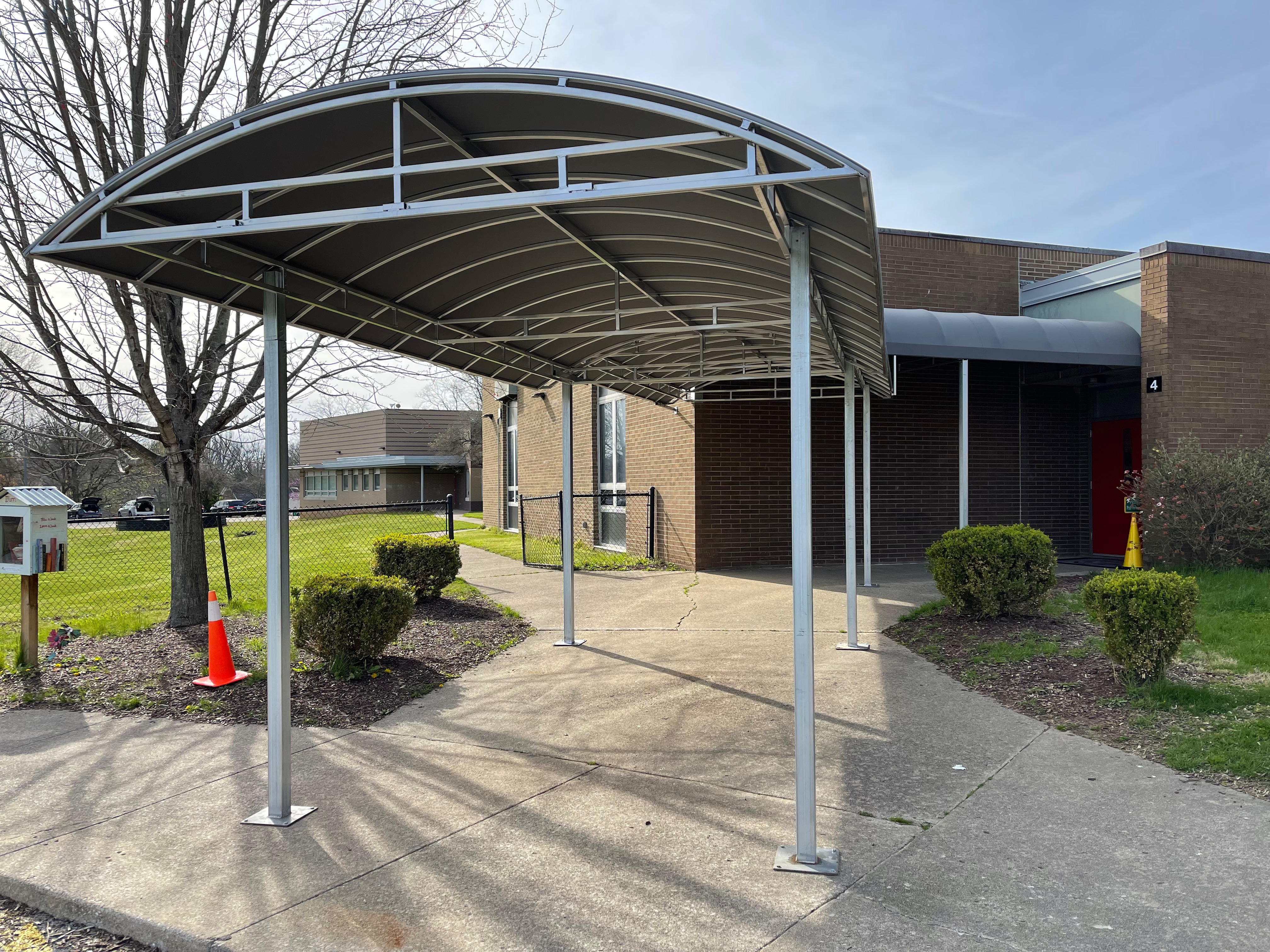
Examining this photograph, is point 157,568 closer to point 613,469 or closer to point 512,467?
point 512,467

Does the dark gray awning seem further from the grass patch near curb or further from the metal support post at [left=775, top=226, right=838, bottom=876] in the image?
the metal support post at [left=775, top=226, right=838, bottom=876]

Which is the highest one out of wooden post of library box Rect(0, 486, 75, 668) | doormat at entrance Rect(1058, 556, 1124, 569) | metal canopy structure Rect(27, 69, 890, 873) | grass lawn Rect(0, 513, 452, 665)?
metal canopy structure Rect(27, 69, 890, 873)

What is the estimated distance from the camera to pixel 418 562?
10.6 meters

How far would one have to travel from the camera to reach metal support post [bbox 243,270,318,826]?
456cm

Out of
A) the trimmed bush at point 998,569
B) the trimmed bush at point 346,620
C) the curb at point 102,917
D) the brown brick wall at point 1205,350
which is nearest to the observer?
the curb at point 102,917

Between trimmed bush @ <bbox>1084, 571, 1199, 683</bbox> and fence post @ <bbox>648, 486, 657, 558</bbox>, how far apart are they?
9439 millimetres

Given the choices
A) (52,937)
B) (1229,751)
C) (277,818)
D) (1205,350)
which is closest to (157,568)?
(277,818)

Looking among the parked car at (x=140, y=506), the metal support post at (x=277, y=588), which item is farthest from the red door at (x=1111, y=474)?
the parked car at (x=140, y=506)

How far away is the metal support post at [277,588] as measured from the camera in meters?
4.56

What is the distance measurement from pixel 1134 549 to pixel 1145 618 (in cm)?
682

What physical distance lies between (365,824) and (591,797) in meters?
1.16

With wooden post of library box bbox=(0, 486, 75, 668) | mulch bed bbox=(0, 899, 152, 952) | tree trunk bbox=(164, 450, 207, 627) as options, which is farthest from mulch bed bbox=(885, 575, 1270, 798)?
wooden post of library box bbox=(0, 486, 75, 668)

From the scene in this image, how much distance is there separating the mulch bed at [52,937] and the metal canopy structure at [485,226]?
0.97 metres

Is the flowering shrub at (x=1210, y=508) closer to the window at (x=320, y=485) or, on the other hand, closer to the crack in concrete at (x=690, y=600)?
the crack in concrete at (x=690, y=600)
